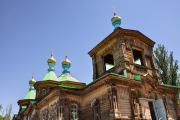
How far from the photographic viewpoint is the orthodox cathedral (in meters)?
14.7

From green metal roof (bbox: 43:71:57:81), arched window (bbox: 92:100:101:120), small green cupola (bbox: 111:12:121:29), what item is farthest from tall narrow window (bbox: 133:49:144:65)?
green metal roof (bbox: 43:71:57:81)

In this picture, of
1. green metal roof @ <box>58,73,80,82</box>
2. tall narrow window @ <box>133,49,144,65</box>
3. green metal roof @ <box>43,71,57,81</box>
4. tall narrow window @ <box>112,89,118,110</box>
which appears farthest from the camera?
green metal roof @ <box>43,71,57,81</box>

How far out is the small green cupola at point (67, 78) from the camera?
2284 cm

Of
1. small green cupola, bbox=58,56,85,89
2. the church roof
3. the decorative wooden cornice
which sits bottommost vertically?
the church roof

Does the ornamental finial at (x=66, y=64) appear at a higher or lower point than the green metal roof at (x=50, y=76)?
higher

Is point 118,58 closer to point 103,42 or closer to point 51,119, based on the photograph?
point 103,42

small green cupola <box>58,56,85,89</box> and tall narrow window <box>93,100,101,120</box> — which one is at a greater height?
small green cupola <box>58,56,85,89</box>

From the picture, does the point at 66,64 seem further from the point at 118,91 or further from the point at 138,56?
the point at 118,91

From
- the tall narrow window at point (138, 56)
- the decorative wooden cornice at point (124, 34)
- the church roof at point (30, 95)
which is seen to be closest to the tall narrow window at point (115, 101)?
the tall narrow window at point (138, 56)

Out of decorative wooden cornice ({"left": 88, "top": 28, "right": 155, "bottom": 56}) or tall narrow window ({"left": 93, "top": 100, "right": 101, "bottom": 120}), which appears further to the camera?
decorative wooden cornice ({"left": 88, "top": 28, "right": 155, "bottom": 56})

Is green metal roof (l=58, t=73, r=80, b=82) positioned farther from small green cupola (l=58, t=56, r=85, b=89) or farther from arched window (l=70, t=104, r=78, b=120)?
arched window (l=70, t=104, r=78, b=120)

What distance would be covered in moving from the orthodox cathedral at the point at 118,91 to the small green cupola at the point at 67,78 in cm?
401

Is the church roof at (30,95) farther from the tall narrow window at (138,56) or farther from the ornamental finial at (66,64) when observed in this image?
the tall narrow window at (138,56)

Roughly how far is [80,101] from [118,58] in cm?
464
